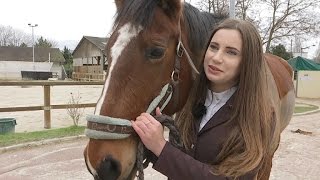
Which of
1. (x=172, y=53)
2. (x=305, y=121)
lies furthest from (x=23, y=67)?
(x=172, y=53)

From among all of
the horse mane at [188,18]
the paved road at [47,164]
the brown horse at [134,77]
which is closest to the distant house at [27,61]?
the paved road at [47,164]

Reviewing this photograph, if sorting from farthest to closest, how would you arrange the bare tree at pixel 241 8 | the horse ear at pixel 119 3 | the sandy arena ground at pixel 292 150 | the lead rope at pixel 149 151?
the bare tree at pixel 241 8
the sandy arena ground at pixel 292 150
the horse ear at pixel 119 3
the lead rope at pixel 149 151

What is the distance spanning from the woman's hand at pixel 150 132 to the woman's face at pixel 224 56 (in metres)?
0.40

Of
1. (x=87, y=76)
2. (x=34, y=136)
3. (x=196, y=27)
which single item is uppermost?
(x=196, y=27)

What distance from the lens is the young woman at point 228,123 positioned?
153 centimetres

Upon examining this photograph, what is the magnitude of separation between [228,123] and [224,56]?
0.34 metres

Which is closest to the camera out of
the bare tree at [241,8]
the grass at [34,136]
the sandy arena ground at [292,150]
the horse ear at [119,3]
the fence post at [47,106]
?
the horse ear at [119,3]

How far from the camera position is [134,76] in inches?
64.4

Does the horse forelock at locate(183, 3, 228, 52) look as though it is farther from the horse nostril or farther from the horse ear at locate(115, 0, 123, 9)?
the horse nostril

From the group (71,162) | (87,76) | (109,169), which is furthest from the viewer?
(87,76)

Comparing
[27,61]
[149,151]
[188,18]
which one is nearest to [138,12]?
[188,18]

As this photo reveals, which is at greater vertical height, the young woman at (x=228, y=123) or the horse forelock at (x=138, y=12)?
the horse forelock at (x=138, y=12)

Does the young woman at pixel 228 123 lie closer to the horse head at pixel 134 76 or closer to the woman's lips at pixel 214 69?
the woman's lips at pixel 214 69

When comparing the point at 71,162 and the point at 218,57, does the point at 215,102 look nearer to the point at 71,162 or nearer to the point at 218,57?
the point at 218,57
